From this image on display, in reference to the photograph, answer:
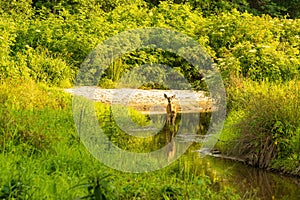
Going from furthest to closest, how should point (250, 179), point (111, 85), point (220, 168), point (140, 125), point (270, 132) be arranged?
point (111, 85), point (140, 125), point (270, 132), point (220, 168), point (250, 179)

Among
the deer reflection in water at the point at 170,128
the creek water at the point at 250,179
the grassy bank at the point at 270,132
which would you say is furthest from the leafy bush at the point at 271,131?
the deer reflection in water at the point at 170,128

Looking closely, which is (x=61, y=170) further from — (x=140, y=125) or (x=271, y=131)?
(x=140, y=125)

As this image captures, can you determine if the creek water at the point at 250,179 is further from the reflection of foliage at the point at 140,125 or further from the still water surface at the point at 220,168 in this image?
the reflection of foliage at the point at 140,125

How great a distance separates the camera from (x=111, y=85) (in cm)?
1552

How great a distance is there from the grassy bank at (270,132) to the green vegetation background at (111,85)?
0.05 feet

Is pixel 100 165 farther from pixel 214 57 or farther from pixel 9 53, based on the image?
pixel 214 57

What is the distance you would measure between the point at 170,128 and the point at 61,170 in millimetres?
4797

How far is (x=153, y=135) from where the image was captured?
1122 cm

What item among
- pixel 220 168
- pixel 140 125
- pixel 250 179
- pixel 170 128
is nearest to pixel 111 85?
pixel 140 125

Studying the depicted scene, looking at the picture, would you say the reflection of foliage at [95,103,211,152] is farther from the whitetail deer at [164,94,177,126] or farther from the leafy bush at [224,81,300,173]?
the leafy bush at [224,81,300,173]

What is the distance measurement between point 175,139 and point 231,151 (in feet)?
5.11


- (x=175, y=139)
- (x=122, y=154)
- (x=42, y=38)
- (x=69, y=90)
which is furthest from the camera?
(x=42, y=38)

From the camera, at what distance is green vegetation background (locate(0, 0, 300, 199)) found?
21.7 ft

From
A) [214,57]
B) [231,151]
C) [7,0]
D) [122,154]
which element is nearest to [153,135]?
[231,151]
